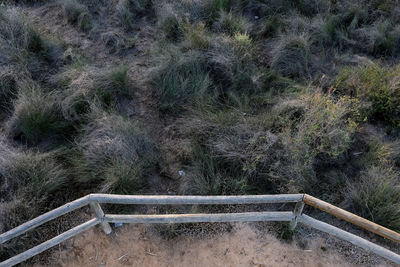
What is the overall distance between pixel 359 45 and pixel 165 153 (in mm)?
3663

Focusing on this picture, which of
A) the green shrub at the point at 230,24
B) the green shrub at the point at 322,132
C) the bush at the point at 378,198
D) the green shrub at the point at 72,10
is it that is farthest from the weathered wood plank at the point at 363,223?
the green shrub at the point at 72,10

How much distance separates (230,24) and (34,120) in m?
3.27

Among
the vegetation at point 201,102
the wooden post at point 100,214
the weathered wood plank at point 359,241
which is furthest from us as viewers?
the vegetation at point 201,102

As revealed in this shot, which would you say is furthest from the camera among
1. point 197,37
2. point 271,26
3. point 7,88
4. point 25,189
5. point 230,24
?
point 271,26

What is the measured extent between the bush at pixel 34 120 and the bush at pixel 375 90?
377 cm

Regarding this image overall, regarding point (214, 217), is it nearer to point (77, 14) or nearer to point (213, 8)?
point (213, 8)

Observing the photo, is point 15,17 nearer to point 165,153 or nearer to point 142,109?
point 142,109

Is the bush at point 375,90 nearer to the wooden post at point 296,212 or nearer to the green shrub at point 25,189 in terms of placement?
the wooden post at point 296,212

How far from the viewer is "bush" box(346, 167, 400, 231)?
11.1 feet

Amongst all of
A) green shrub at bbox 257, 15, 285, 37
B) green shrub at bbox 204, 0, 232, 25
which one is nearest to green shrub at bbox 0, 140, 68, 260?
green shrub at bbox 204, 0, 232, 25

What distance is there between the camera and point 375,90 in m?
4.33

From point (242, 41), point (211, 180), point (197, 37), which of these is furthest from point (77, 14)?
point (211, 180)

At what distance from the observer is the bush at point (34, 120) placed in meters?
4.06

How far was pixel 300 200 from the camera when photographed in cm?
286
